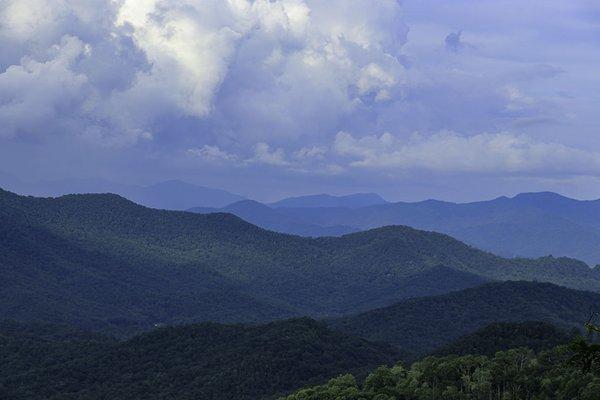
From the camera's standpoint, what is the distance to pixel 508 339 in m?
146

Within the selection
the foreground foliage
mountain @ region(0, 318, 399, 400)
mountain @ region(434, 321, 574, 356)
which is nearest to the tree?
the foreground foliage

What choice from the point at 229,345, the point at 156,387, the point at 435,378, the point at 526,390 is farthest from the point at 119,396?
the point at 526,390

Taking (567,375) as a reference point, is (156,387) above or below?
below

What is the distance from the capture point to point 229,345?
589ft

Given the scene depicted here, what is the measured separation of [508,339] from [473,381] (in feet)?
108

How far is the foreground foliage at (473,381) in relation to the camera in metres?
105

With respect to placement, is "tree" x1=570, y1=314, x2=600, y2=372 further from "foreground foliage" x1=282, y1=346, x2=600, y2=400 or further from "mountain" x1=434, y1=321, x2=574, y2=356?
"mountain" x1=434, y1=321, x2=574, y2=356

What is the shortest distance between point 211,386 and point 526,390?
66047mm

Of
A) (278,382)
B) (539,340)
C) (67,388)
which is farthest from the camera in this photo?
(67,388)

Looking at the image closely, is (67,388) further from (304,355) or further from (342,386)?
(342,386)

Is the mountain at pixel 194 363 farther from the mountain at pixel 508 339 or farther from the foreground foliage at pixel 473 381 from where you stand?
the foreground foliage at pixel 473 381

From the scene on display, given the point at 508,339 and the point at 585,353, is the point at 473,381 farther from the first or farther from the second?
the point at 585,353

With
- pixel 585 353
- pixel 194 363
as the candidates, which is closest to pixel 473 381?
pixel 194 363

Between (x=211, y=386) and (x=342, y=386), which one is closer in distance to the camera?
(x=342, y=386)
